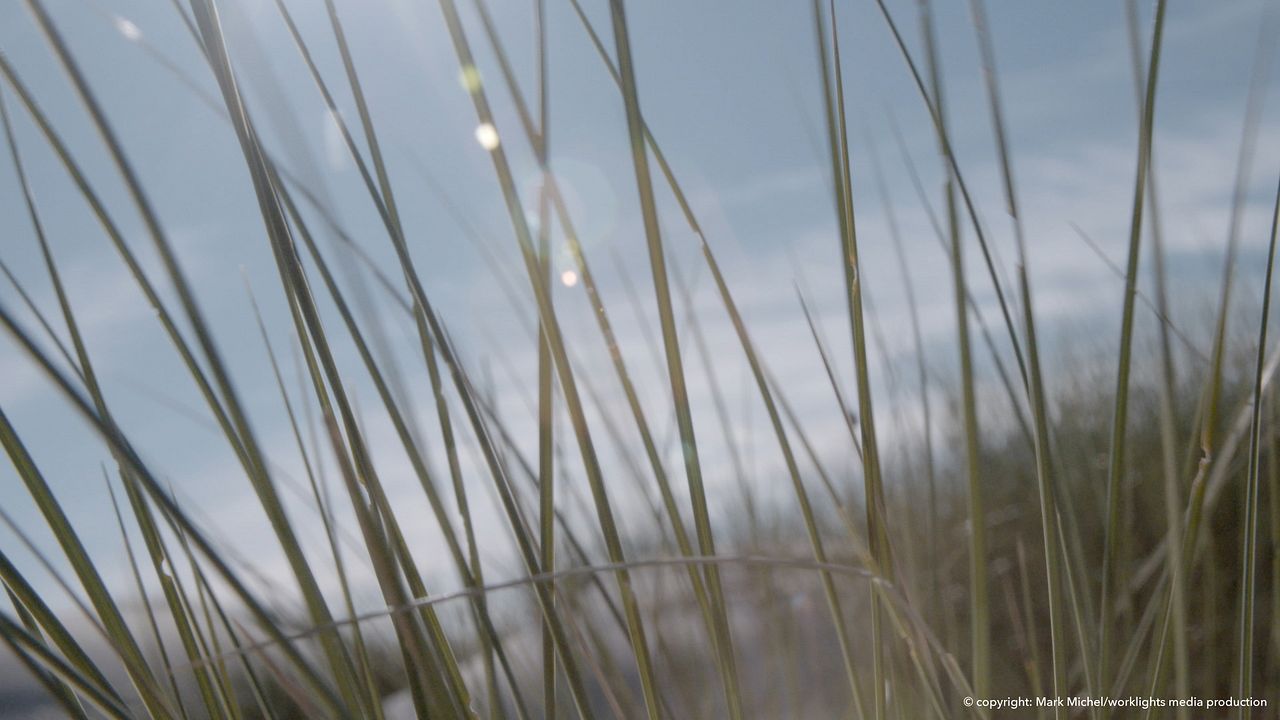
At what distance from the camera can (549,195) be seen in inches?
14.8

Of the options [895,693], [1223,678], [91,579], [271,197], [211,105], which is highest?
[211,105]

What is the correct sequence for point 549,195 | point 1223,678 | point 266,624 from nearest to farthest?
1. point 266,624
2. point 549,195
3. point 1223,678

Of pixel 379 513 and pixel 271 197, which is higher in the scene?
pixel 271 197

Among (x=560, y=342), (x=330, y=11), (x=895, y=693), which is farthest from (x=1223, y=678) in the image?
(x=330, y=11)

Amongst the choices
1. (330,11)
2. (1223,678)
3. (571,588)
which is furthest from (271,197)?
(1223,678)

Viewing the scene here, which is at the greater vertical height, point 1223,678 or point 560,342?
point 560,342

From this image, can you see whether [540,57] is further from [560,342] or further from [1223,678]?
[1223,678]

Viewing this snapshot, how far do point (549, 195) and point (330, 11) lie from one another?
0.37 feet

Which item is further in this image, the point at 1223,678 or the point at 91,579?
the point at 1223,678

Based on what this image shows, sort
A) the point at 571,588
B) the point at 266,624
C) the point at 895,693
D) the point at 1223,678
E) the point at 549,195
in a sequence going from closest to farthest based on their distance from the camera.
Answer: the point at 266,624
the point at 549,195
the point at 895,693
the point at 571,588
the point at 1223,678

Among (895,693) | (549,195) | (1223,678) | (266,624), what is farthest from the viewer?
(1223,678)

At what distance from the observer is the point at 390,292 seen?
45 cm

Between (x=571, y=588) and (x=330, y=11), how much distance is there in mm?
414

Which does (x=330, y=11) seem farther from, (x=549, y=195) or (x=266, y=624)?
(x=266, y=624)
